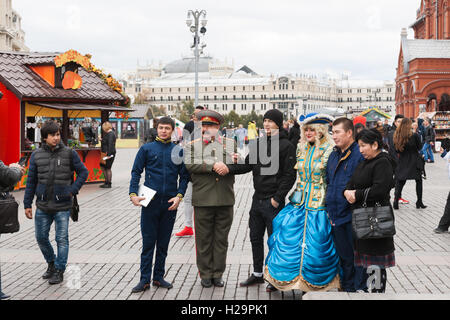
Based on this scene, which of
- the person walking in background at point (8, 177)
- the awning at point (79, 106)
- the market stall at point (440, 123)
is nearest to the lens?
the person walking in background at point (8, 177)

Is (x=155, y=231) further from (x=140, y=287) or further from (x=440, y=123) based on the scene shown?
(x=440, y=123)

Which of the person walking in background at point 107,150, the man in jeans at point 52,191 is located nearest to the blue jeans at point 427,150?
the person walking in background at point 107,150

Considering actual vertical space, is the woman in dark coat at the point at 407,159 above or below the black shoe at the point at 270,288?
above

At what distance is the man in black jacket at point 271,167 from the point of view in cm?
587

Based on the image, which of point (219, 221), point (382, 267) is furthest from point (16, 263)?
point (382, 267)

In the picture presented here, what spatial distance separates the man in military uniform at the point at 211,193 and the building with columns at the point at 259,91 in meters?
143

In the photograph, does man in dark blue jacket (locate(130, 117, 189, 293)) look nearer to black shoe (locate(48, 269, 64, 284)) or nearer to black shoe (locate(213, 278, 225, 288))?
black shoe (locate(213, 278, 225, 288))

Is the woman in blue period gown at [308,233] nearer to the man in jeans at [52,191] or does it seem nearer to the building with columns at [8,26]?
the man in jeans at [52,191]

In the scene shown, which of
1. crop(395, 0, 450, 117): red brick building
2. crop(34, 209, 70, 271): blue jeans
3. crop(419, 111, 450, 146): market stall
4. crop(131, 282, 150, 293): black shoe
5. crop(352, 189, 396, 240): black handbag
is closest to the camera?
crop(352, 189, 396, 240): black handbag

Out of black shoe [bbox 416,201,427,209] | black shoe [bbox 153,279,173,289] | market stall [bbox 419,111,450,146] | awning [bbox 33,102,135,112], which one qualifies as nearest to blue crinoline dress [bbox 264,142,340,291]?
black shoe [bbox 153,279,173,289]

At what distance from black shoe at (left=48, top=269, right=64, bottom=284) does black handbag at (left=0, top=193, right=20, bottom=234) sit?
3.32 ft

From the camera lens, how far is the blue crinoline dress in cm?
541
